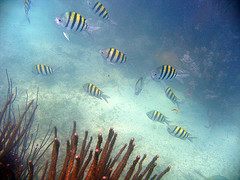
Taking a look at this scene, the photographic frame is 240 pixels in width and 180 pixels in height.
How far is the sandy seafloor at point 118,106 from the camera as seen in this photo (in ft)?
16.0

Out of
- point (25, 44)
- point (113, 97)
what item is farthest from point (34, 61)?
point (113, 97)

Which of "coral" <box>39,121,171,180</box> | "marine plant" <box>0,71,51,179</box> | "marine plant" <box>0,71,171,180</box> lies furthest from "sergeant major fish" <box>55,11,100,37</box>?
"coral" <box>39,121,171,180</box>

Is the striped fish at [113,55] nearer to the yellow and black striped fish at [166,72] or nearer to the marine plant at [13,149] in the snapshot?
the yellow and black striped fish at [166,72]

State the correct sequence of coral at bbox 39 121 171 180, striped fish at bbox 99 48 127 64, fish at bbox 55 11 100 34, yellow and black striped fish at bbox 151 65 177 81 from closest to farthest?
coral at bbox 39 121 171 180
fish at bbox 55 11 100 34
yellow and black striped fish at bbox 151 65 177 81
striped fish at bbox 99 48 127 64

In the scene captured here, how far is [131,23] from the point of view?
39.2 ft

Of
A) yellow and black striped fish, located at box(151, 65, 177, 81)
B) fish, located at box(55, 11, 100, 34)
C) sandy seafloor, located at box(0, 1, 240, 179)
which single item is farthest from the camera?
sandy seafloor, located at box(0, 1, 240, 179)

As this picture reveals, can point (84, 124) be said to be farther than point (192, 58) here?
No

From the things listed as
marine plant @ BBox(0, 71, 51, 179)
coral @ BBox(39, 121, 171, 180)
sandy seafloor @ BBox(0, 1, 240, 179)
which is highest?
sandy seafloor @ BBox(0, 1, 240, 179)

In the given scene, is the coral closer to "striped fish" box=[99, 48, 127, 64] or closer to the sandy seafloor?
"striped fish" box=[99, 48, 127, 64]

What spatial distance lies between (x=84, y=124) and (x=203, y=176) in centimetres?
504

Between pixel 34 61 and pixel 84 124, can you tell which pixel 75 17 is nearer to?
pixel 84 124

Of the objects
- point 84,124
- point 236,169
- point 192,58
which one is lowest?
point 84,124

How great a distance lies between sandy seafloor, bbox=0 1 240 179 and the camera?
4887 mm

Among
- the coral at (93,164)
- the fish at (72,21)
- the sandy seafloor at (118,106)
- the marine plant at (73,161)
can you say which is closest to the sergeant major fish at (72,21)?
the fish at (72,21)
